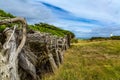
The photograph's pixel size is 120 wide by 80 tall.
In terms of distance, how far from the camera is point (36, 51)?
13617 mm

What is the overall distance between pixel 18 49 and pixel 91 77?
5235 millimetres

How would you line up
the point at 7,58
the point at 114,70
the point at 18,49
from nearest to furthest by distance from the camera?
the point at 7,58 → the point at 18,49 → the point at 114,70

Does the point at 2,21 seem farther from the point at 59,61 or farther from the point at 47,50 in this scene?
the point at 59,61

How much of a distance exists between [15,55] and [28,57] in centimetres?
243

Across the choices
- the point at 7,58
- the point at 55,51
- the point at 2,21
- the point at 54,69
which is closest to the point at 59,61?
the point at 55,51

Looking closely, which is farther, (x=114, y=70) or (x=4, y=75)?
(x=114, y=70)

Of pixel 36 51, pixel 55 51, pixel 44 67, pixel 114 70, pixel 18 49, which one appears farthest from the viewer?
pixel 114 70

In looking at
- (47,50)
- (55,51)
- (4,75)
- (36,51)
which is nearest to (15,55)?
(4,75)

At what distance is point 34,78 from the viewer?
1154 centimetres

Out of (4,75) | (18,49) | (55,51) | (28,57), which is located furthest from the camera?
(55,51)

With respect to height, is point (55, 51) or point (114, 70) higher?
point (55, 51)

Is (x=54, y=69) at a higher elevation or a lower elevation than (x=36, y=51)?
lower

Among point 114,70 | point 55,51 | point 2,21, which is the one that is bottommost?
point 114,70

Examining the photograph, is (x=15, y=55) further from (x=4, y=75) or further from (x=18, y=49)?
(x=4, y=75)
